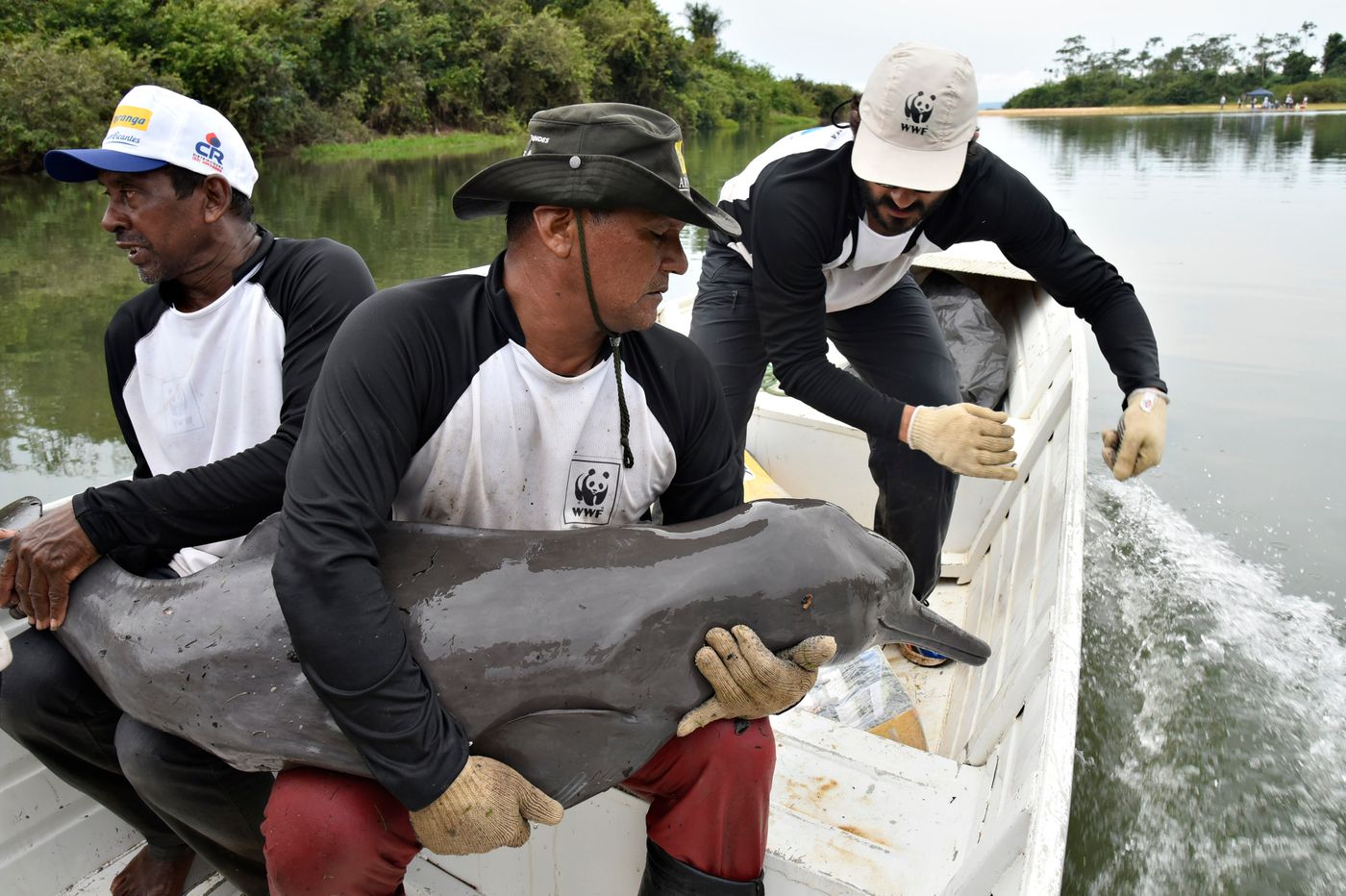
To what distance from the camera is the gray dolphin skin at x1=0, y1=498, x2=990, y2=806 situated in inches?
80.4

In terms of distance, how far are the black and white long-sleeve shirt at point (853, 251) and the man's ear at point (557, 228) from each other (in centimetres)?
138

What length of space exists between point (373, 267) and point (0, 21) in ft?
47.9

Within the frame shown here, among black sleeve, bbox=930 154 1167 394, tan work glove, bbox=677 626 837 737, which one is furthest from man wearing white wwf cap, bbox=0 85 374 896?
black sleeve, bbox=930 154 1167 394

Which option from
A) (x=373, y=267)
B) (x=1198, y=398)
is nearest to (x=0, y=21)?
(x=373, y=267)

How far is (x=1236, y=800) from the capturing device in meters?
4.29

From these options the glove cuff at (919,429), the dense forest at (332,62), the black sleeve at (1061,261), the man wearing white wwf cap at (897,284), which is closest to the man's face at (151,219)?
the man wearing white wwf cap at (897,284)

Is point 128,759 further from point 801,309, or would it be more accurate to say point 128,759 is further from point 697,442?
point 801,309

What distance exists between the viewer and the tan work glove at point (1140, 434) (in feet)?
10.4

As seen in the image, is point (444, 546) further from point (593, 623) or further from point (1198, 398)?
point (1198, 398)

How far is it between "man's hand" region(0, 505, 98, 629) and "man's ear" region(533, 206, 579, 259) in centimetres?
134

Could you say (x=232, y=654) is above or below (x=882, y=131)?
below

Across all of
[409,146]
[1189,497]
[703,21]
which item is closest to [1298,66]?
[703,21]

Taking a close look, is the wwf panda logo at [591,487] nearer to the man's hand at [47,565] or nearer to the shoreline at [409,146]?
the man's hand at [47,565]

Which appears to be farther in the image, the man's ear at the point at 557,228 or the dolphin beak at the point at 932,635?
the dolphin beak at the point at 932,635
